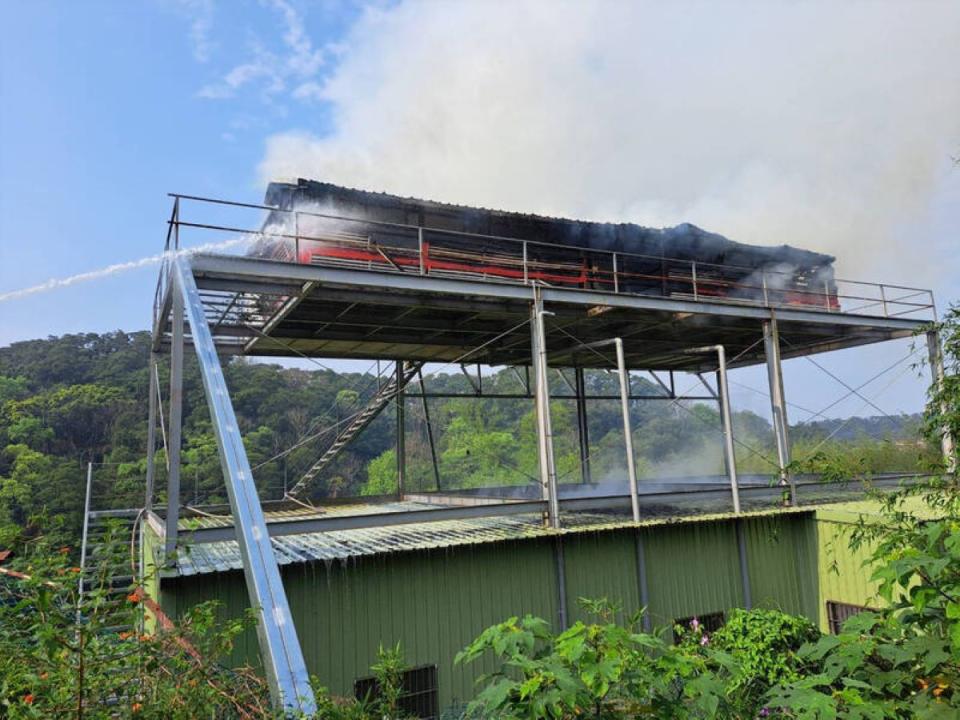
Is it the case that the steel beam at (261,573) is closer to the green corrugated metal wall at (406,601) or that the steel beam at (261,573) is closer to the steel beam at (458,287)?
the steel beam at (458,287)

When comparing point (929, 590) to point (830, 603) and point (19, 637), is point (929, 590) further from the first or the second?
point (830, 603)

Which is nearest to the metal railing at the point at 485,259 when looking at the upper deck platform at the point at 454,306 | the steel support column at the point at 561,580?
the upper deck platform at the point at 454,306

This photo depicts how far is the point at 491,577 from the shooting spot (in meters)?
9.55

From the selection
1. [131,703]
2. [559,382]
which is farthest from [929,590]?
[559,382]

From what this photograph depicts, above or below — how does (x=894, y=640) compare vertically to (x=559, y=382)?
below

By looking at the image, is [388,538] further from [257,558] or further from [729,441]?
[729,441]

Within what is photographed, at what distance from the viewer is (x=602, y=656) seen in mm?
2586

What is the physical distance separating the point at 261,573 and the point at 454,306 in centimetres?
831

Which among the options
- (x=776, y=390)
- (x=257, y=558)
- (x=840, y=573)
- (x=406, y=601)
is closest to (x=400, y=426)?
(x=406, y=601)

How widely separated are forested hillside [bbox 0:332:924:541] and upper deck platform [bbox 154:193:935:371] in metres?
2.99

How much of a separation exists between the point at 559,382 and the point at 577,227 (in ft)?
162

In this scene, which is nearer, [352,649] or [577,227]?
[352,649]

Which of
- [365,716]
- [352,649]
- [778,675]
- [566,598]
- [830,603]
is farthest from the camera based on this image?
[830,603]

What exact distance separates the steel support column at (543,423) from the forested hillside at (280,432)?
646 centimetres
